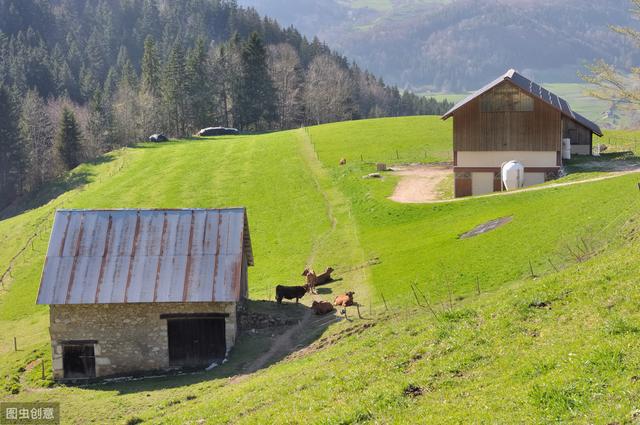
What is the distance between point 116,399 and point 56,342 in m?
6.08

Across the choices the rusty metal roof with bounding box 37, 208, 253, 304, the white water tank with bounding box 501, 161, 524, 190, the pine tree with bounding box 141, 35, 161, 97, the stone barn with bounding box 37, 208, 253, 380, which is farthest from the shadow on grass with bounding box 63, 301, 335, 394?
the pine tree with bounding box 141, 35, 161, 97

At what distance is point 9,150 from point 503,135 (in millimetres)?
83699

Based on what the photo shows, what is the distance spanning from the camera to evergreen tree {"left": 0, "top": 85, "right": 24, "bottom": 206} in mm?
114988

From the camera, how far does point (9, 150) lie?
115 m

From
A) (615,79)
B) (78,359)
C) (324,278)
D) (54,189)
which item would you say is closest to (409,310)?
(324,278)

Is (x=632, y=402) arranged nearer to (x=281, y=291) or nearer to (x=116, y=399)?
(x=116, y=399)

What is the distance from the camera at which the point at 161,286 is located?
3353 centimetres

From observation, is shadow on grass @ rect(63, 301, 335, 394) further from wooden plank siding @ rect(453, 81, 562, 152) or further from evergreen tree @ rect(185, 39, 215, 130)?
evergreen tree @ rect(185, 39, 215, 130)

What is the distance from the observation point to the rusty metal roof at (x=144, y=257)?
33.3 metres

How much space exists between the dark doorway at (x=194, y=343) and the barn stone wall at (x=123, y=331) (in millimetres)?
318

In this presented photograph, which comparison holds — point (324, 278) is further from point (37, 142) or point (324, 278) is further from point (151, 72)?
point (151, 72)

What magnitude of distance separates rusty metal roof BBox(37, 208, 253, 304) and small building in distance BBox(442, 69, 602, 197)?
27.2 m

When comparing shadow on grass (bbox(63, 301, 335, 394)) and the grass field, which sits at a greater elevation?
the grass field

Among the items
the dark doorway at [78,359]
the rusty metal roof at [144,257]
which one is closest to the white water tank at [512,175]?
the rusty metal roof at [144,257]
